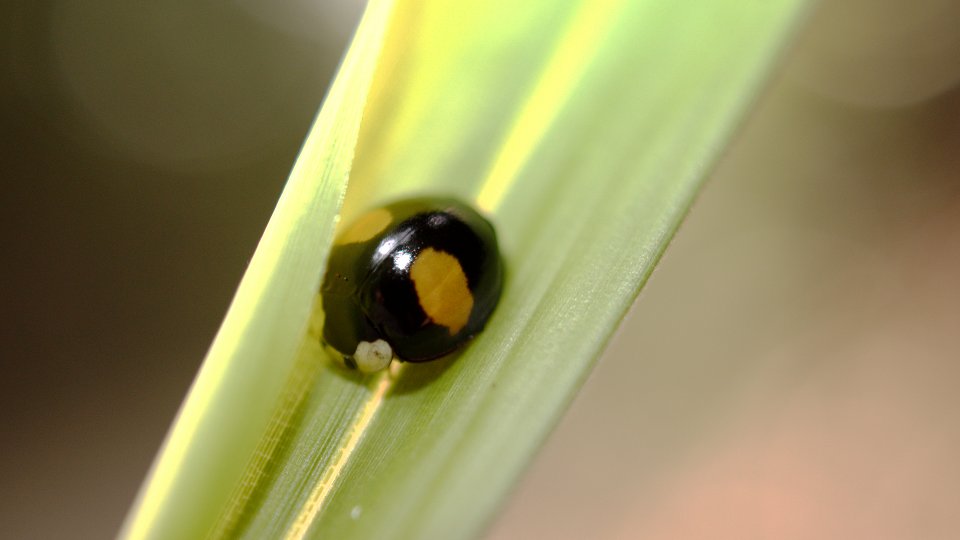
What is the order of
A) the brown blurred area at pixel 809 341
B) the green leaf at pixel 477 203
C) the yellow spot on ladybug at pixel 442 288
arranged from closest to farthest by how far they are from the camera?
the green leaf at pixel 477 203, the yellow spot on ladybug at pixel 442 288, the brown blurred area at pixel 809 341

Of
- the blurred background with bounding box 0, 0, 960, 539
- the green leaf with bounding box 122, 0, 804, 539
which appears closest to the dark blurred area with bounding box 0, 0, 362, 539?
the blurred background with bounding box 0, 0, 960, 539

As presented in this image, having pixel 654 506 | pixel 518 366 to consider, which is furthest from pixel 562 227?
pixel 654 506

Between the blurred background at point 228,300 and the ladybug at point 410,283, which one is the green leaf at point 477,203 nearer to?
the ladybug at point 410,283

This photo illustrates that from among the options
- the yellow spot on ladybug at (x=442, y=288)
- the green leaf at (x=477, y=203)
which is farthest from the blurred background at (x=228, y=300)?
the green leaf at (x=477, y=203)

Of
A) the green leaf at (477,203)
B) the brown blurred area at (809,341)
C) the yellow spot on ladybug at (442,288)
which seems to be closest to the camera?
the green leaf at (477,203)

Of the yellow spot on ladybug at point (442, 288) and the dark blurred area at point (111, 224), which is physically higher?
the yellow spot on ladybug at point (442, 288)

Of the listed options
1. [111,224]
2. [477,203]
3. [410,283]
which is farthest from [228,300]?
[477,203]

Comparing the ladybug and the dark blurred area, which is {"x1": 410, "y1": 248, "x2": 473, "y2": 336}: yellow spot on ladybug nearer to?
the ladybug
